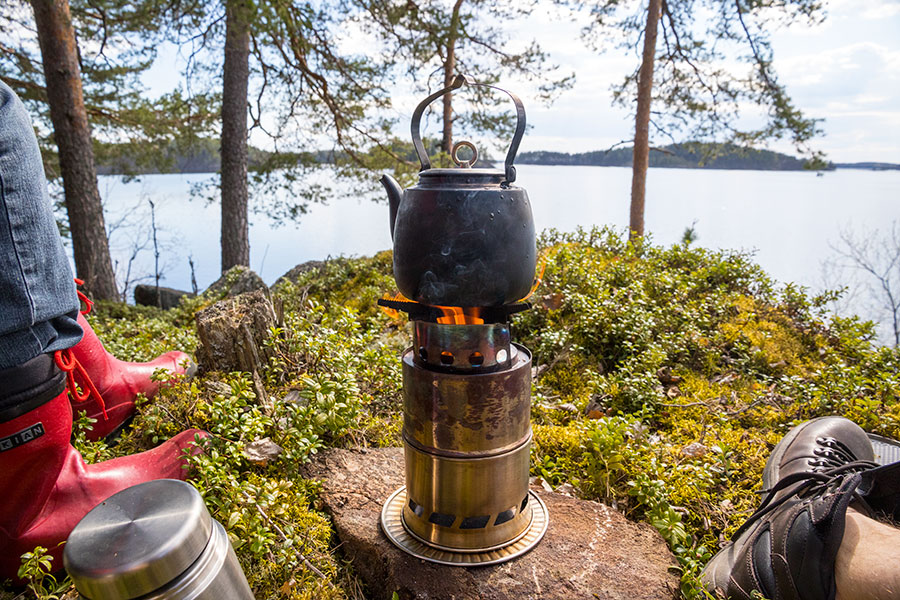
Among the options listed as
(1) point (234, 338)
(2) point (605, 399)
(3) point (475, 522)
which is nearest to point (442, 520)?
(3) point (475, 522)

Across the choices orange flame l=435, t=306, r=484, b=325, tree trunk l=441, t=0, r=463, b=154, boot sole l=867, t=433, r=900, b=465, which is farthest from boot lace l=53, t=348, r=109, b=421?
tree trunk l=441, t=0, r=463, b=154

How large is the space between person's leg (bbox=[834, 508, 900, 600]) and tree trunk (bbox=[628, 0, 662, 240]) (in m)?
7.88

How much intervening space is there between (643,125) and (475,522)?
9174 millimetres

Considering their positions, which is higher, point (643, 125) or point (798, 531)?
point (643, 125)

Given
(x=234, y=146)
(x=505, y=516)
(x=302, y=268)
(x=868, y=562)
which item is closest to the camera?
(x=868, y=562)

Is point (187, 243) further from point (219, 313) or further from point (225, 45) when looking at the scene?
point (219, 313)

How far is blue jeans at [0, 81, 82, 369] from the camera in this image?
1.96 metres

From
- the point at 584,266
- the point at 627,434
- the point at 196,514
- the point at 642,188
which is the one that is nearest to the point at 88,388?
the point at 196,514

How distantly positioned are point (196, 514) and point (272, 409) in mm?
1403

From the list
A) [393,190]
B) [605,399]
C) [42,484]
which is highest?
[393,190]

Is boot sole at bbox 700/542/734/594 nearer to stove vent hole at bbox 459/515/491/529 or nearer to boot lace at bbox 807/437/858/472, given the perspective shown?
boot lace at bbox 807/437/858/472

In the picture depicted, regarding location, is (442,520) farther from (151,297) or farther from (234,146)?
(151,297)

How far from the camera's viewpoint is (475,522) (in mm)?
2160

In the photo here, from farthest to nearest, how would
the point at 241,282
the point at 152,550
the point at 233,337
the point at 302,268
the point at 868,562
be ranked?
the point at 302,268 → the point at 241,282 → the point at 233,337 → the point at 868,562 → the point at 152,550
